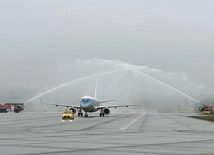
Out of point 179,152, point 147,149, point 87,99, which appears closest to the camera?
point 179,152

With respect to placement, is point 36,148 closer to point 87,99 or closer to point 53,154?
point 53,154

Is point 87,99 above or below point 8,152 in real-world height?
above

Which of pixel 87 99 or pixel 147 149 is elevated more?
pixel 87 99

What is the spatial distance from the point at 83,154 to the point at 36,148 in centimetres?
386

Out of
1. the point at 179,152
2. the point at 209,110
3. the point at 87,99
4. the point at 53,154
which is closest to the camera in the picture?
the point at 53,154

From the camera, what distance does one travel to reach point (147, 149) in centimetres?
2364

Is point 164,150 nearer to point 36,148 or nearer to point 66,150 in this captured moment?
point 66,150

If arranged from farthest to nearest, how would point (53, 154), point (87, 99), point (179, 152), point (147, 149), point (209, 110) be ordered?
point (209, 110) < point (87, 99) < point (147, 149) < point (179, 152) < point (53, 154)

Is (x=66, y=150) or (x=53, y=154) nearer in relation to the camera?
(x=53, y=154)

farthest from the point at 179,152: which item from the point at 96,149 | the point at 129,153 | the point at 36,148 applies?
the point at 36,148

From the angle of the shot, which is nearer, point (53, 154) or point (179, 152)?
point (53, 154)

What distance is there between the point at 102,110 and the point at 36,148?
242ft

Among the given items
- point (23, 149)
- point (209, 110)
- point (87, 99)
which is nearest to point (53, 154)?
point (23, 149)

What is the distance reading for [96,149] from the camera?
2347cm
